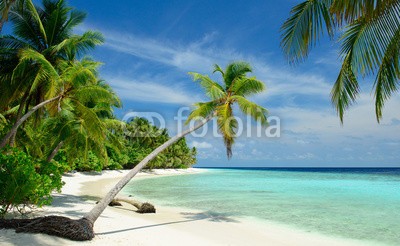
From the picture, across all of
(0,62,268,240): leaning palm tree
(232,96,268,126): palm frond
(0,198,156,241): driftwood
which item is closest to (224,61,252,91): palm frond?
(0,62,268,240): leaning palm tree

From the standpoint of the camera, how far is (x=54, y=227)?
6.79 m

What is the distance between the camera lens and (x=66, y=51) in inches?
444

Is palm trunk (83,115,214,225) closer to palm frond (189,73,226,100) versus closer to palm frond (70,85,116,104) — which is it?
palm frond (189,73,226,100)

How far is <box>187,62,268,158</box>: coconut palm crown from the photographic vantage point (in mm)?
10625

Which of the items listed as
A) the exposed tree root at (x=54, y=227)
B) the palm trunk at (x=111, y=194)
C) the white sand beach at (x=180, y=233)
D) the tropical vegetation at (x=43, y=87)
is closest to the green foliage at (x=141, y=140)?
the tropical vegetation at (x=43, y=87)

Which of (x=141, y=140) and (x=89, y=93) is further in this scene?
(x=141, y=140)

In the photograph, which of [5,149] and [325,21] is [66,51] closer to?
[5,149]

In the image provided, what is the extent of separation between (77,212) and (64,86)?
14.0 ft

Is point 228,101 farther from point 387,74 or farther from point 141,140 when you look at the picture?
point 141,140

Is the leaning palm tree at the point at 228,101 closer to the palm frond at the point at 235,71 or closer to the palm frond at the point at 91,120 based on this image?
the palm frond at the point at 235,71

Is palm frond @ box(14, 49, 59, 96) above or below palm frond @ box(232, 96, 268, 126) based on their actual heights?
above

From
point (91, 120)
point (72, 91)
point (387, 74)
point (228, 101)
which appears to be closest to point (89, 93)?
point (72, 91)

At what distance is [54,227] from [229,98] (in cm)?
638

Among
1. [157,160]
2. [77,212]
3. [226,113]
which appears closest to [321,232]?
[226,113]
